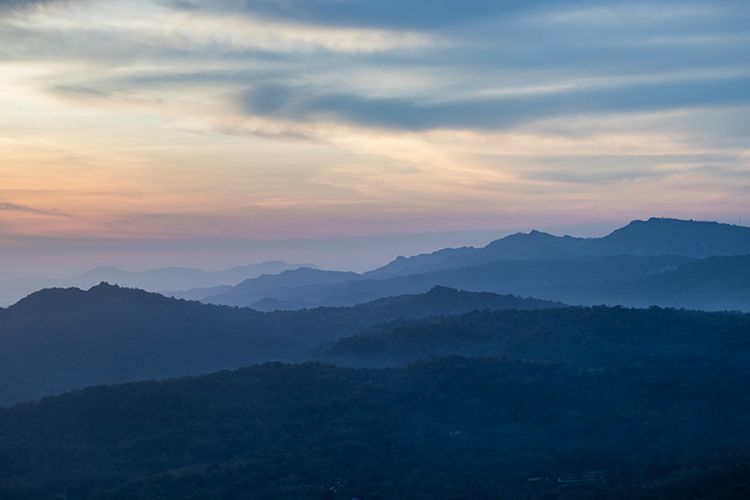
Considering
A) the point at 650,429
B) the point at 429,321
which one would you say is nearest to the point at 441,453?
the point at 650,429

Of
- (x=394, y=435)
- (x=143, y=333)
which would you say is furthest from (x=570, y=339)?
(x=143, y=333)

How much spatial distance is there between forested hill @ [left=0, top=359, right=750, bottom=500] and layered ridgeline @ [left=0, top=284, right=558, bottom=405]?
44.1 meters

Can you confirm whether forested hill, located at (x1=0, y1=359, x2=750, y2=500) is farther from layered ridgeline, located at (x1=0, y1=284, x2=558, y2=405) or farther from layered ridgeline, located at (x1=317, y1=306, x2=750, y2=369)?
layered ridgeline, located at (x1=0, y1=284, x2=558, y2=405)

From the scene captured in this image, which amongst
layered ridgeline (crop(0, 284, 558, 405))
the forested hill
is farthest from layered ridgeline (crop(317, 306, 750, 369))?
layered ridgeline (crop(0, 284, 558, 405))

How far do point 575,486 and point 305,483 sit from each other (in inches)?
739

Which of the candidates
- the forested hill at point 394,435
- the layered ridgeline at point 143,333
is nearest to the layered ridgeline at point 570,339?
the forested hill at point 394,435

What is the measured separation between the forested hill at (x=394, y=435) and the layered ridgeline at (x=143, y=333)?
145 ft

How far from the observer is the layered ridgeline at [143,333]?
12988 cm

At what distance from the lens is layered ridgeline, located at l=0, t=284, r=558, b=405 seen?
5113 inches

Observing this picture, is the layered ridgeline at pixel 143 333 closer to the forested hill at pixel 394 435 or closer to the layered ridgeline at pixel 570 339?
the layered ridgeline at pixel 570 339

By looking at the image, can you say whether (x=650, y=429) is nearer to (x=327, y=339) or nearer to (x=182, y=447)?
(x=182, y=447)

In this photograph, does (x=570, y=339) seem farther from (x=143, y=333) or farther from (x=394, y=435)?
(x=143, y=333)

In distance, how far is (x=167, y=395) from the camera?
8100 centimetres

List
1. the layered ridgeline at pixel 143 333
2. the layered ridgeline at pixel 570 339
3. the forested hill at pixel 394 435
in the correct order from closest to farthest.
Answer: the forested hill at pixel 394 435
the layered ridgeline at pixel 570 339
the layered ridgeline at pixel 143 333
